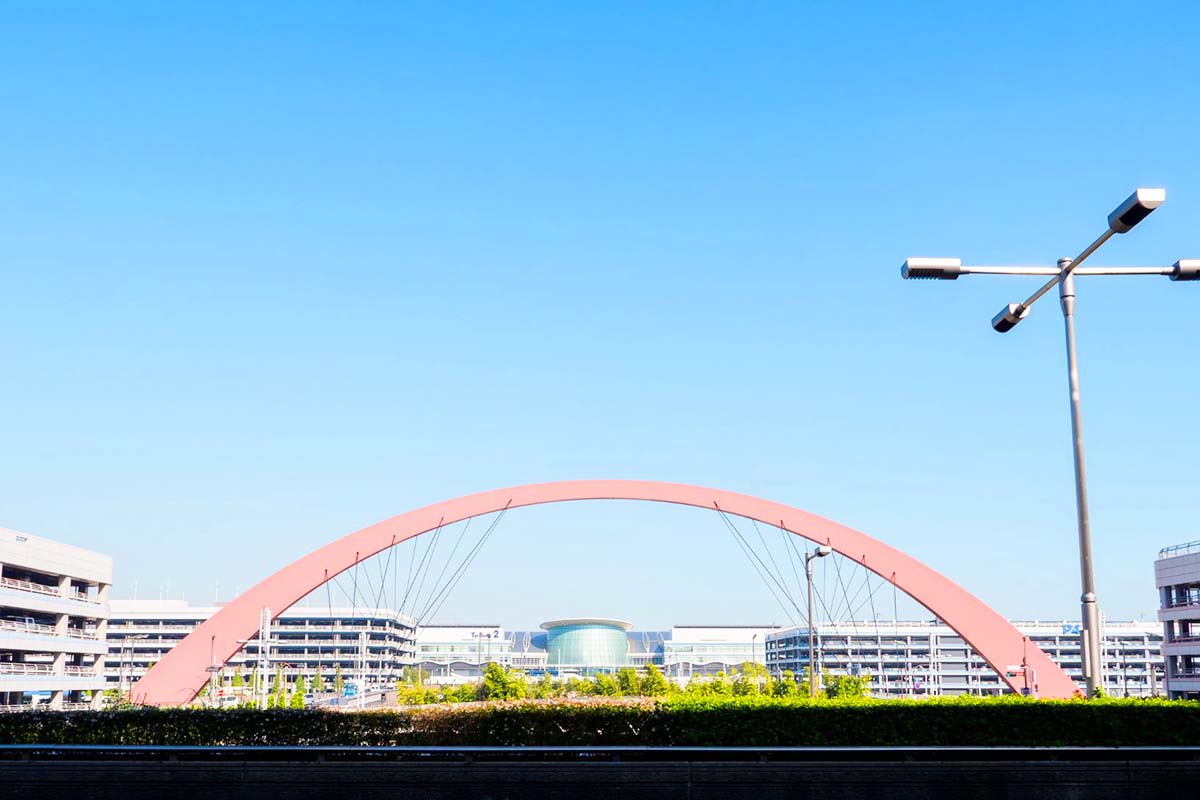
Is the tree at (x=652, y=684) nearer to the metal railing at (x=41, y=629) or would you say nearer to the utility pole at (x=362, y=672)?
the utility pole at (x=362, y=672)

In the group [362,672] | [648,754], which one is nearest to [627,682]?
[362,672]

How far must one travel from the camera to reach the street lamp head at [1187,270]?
1655 centimetres

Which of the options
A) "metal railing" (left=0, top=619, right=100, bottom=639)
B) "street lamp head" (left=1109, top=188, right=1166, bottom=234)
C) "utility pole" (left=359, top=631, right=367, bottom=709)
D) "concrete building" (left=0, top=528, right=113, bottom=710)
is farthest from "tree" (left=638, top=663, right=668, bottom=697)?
"street lamp head" (left=1109, top=188, right=1166, bottom=234)

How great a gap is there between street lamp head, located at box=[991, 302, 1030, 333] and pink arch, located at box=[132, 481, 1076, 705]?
37944mm

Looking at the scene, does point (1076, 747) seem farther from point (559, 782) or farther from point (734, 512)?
point (734, 512)

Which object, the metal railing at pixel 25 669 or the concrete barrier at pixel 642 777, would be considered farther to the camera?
the metal railing at pixel 25 669

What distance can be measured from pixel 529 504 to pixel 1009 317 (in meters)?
40.2

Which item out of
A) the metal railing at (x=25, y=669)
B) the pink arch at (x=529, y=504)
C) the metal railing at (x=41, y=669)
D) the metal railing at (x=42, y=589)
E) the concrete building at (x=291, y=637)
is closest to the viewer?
the pink arch at (x=529, y=504)

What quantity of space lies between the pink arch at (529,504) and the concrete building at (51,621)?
2190 cm

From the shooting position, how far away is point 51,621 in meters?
82.8

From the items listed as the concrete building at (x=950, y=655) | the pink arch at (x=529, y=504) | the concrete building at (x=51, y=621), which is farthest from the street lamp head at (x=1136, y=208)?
the concrete building at (x=950, y=655)

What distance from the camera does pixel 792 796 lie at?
15.5 metres

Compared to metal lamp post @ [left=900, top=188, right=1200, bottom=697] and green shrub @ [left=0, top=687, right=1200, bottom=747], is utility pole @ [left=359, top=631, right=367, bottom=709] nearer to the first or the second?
green shrub @ [left=0, top=687, right=1200, bottom=747]

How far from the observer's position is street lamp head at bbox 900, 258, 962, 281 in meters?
16.5
